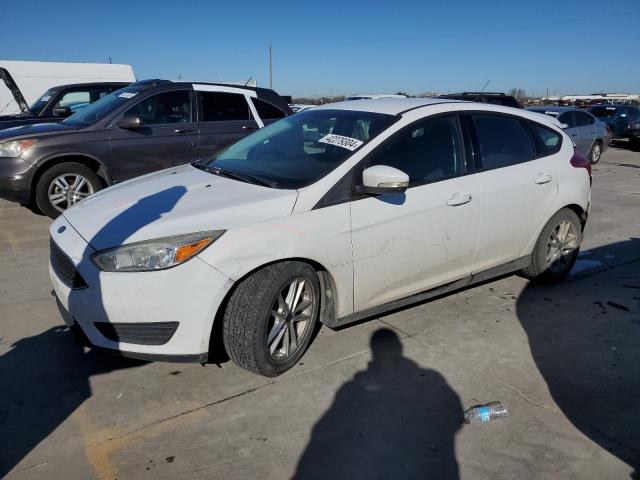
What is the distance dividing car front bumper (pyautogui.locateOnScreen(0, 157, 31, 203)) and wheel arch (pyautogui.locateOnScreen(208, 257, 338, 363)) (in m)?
4.26

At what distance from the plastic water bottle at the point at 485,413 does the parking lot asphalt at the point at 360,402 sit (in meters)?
0.05

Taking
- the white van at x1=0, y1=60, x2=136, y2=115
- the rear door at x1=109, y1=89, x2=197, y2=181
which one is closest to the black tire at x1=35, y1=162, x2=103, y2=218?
the rear door at x1=109, y1=89, x2=197, y2=181

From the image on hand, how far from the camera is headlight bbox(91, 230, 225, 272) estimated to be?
9.25 ft

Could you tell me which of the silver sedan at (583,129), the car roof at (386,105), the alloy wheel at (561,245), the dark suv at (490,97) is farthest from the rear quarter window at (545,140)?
the silver sedan at (583,129)

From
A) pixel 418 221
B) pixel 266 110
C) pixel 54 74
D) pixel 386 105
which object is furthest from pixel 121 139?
pixel 54 74

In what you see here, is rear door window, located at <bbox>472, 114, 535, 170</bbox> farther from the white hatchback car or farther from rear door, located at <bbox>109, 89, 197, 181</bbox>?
rear door, located at <bbox>109, 89, 197, 181</bbox>

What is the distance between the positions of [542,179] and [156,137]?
4814 mm

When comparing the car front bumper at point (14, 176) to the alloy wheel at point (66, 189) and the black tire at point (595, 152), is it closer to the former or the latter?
the alloy wheel at point (66, 189)

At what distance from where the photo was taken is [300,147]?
3869 mm

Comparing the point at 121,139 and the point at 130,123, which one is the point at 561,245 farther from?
the point at 121,139

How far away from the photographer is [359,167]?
11.1 ft

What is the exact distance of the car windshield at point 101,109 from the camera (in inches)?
268

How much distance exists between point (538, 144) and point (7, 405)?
4300mm

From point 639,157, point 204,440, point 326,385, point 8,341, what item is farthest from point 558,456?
point 639,157
